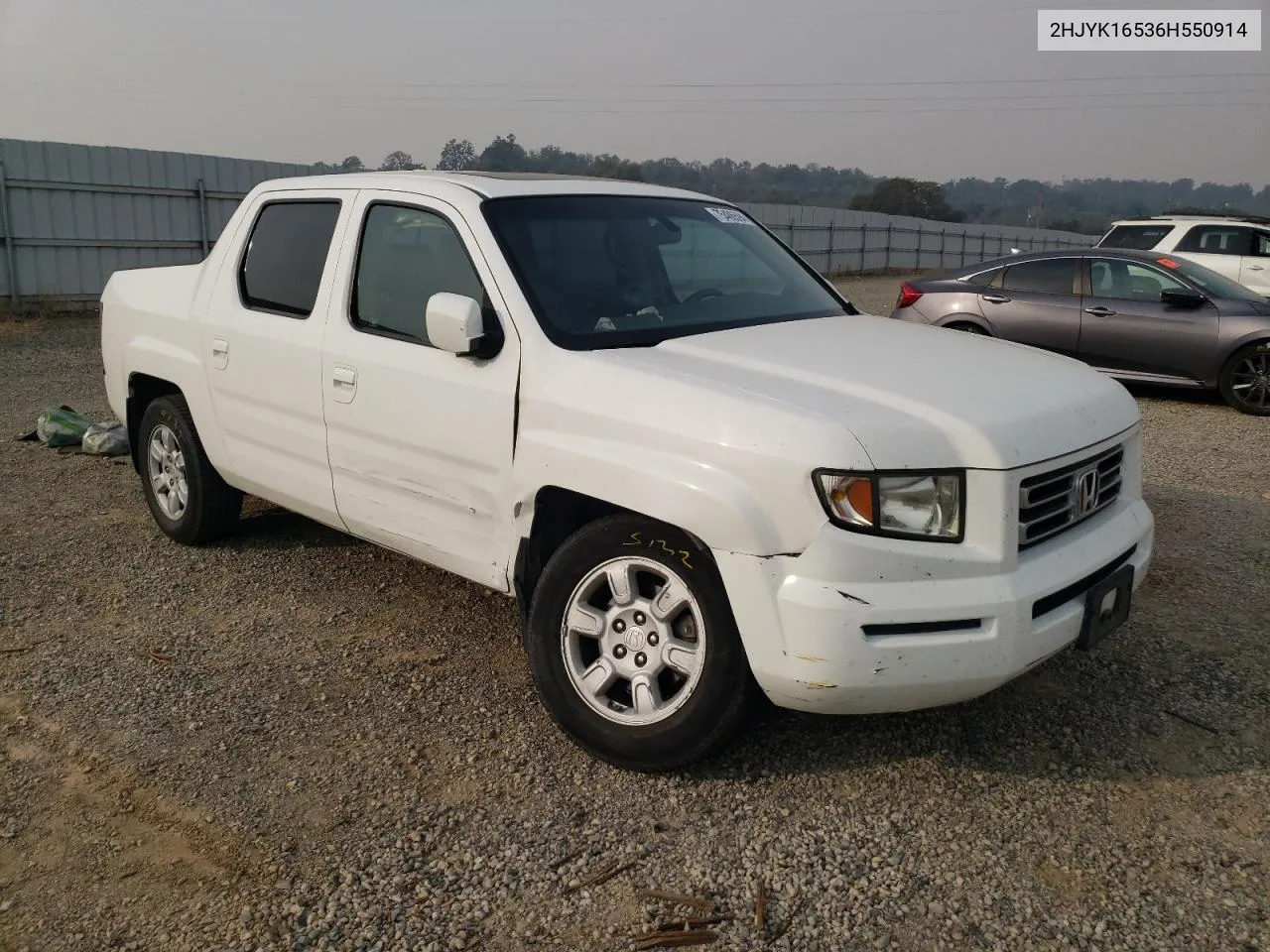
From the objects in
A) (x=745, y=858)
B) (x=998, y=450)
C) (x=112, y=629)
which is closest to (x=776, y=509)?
(x=998, y=450)

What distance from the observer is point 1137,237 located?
1460 cm

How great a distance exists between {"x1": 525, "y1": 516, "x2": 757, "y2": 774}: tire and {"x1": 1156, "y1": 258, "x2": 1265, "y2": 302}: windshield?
347 inches

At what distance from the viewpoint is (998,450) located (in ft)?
9.59

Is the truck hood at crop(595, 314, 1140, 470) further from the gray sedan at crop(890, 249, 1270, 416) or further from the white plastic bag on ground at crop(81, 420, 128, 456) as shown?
the gray sedan at crop(890, 249, 1270, 416)

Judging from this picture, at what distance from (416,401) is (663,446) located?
1134 millimetres

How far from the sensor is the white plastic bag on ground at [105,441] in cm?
742

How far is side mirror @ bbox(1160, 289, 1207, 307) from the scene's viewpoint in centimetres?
985

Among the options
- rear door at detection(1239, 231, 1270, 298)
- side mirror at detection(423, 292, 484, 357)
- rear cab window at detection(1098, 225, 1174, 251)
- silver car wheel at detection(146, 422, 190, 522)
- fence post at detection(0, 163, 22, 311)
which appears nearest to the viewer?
side mirror at detection(423, 292, 484, 357)

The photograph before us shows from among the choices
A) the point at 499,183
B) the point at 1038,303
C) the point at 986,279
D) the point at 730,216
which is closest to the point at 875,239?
the point at 986,279

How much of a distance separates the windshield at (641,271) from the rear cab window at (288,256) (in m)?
0.96

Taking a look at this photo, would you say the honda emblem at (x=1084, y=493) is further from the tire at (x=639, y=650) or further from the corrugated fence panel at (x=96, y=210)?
the corrugated fence panel at (x=96, y=210)

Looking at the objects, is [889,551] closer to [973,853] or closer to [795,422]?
[795,422]

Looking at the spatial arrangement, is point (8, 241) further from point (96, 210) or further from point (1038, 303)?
point (1038, 303)

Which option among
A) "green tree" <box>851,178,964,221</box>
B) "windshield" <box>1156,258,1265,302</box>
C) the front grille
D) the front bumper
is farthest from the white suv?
"green tree" <box>851,178,964,221</box>
